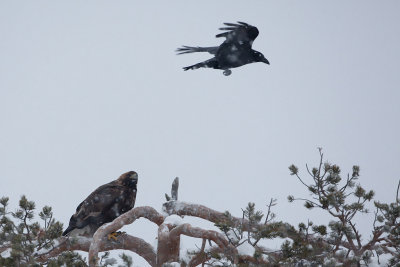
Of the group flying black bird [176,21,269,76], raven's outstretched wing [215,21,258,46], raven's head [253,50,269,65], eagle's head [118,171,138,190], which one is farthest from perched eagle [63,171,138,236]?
raven's head [253,50,269,65]

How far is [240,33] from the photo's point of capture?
8766 mm

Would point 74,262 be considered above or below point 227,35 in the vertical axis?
below

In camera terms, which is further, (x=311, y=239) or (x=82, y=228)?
(x=82, y=228)

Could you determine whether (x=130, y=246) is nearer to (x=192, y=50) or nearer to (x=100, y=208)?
(x=100, y=208)

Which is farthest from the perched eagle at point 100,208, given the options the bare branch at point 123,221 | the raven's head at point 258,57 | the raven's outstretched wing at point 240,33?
the raven's head at point 258,57

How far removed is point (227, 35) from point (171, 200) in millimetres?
3547

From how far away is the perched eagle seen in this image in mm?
7336

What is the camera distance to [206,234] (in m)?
5.14

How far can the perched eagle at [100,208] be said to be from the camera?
7.34m

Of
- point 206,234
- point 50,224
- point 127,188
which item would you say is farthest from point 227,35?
point 50,224

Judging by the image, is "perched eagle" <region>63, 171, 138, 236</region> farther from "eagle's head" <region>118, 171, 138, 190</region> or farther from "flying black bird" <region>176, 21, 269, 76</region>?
"flying black bird" <region>176, 21, 269, 76</region>

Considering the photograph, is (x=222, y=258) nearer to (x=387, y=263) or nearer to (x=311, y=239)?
(x=311, y=239)

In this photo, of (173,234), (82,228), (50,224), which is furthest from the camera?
(82,228)

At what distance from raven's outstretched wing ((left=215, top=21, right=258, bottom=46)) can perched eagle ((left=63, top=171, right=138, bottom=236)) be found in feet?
10.0
